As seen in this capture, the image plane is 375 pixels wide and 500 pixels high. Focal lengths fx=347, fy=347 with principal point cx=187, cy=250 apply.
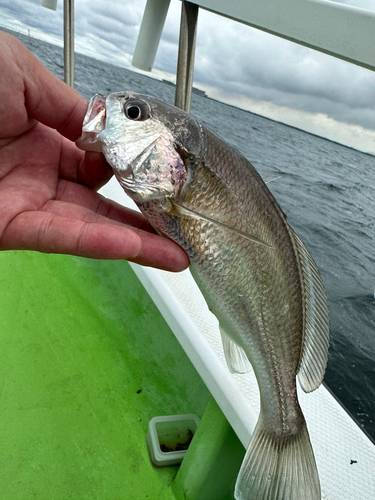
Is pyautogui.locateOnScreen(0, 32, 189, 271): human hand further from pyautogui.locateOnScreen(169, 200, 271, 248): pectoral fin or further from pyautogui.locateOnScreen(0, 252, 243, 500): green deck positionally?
pyautogui.locateOnScreen(0, 252, 243, 500): green deck

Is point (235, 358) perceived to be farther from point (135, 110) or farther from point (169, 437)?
point (135, 110)

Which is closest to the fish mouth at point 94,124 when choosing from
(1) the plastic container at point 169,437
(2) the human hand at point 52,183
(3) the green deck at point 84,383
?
(2) the human hand at point 52,183

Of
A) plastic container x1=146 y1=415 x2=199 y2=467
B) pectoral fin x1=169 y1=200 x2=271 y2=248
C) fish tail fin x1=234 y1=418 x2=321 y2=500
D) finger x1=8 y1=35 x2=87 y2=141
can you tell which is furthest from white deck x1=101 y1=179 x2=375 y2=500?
finger x1=8 y1=35 x2=87 y2=141

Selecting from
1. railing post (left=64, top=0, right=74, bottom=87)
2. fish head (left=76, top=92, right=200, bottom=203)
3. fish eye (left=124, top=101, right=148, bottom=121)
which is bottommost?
fish head (left=76, top=92, right=200, bottom=203)

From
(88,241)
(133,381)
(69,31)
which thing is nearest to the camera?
(88,241)

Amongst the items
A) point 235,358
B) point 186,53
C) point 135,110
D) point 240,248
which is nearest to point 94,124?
point 135,110

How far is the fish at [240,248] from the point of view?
1.16 meters

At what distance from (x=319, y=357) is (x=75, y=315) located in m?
1.86

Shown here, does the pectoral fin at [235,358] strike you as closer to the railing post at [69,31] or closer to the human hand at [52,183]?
the human hand at [52,183]

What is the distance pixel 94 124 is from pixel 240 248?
65cm

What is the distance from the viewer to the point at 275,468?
123cm

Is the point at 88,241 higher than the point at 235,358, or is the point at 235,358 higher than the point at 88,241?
the point at 88,241

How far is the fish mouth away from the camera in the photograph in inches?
45.8

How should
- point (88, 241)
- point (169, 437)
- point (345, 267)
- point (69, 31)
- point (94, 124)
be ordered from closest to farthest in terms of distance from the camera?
1. point (88, 241)
2. point (94, 124)
3. point (169, 437)
4. point (69, 31)
5. point (345, 267)
